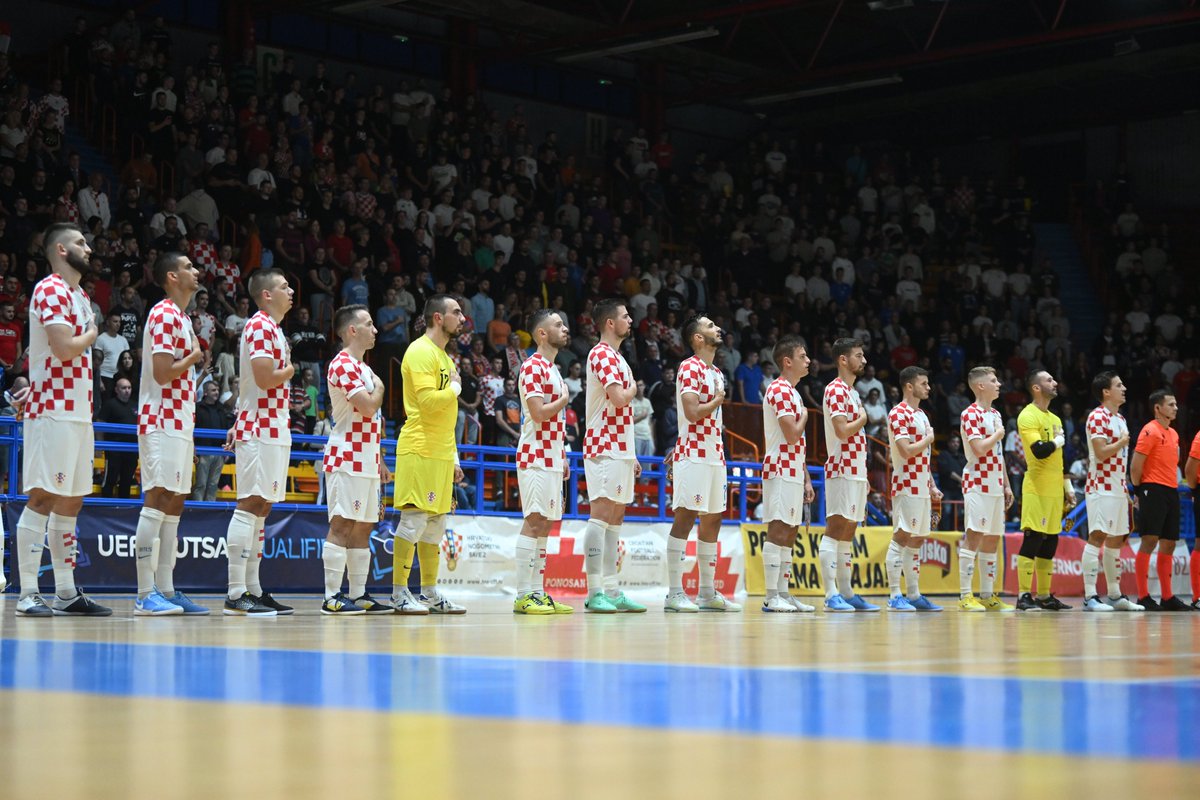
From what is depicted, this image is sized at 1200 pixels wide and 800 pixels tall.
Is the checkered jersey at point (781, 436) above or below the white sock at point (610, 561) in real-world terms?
above

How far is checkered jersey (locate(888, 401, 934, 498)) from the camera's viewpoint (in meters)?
13.2

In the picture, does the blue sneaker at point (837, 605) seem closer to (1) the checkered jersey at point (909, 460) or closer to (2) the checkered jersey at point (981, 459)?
(1) the checkered jersey at point (909, 460)

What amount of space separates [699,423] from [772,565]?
143 centimetres

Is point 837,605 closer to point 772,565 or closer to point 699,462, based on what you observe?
point 772,565

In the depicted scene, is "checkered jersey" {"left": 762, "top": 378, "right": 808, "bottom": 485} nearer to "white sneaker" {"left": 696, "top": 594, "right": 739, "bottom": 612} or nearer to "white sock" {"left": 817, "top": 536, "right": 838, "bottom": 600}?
"white sock" {"left": 817, "top": 536, "right": 838, "bottom": 600}

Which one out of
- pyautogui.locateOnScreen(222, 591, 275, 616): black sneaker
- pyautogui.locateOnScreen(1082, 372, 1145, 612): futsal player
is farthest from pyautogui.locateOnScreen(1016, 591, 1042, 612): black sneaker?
pyautogui.locateOnScreen(222, 591, 275, 616): black sneaker

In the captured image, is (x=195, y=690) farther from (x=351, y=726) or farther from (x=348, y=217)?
(x=348, y=217)

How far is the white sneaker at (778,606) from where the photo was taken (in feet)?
37.5

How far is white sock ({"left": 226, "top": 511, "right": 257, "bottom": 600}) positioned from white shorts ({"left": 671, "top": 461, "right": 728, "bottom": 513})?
11.2 feet

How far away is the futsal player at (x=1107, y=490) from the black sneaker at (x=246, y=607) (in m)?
8.27

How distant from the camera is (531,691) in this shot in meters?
3.99

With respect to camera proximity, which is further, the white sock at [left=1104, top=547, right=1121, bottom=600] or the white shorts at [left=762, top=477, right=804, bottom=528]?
the white sock at [left=1104, top=547, right=1121, bottom=600]

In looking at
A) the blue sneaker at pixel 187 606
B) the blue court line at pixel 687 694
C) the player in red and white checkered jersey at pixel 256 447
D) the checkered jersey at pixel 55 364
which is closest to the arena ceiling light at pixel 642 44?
the player in red and white checkered jersey at pixel 256 447

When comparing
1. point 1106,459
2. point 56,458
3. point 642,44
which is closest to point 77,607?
point 56,458
